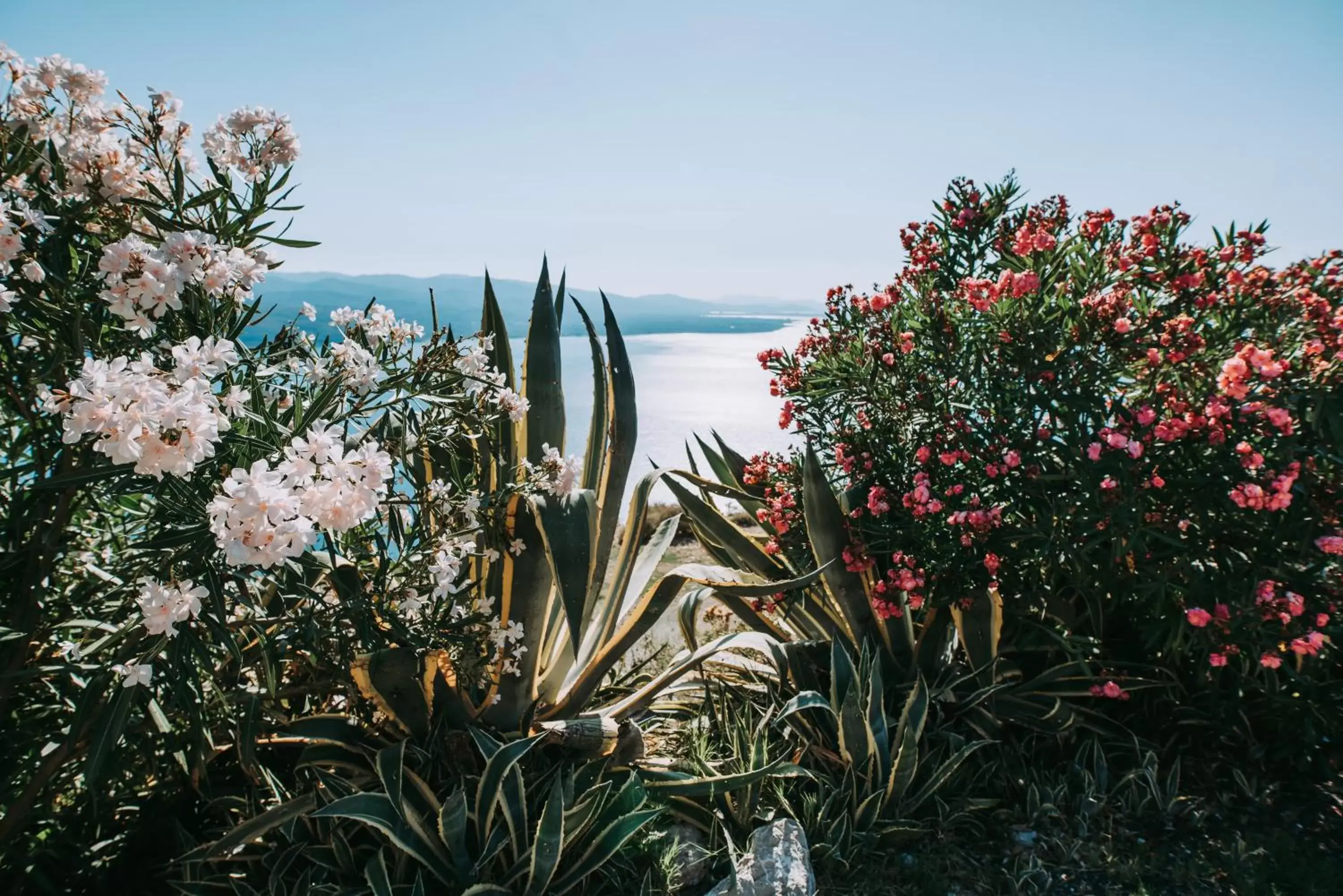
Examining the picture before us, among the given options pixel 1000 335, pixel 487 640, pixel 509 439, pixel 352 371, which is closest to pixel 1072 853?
pixel 1000 335

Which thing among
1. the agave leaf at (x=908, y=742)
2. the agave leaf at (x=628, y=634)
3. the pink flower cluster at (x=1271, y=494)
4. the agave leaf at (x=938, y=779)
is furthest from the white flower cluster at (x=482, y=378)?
the pink flower cluster at (x=1271, y=494)

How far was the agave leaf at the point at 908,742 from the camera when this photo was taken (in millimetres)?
1992

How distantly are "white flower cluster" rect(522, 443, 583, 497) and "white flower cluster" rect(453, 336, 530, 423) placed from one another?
0.10m

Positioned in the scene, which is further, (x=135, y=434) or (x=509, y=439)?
(x=509, y=439)

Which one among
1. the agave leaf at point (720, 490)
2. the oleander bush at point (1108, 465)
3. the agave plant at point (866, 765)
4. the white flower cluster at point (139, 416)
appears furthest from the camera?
the agave leaf at point (720, 490)

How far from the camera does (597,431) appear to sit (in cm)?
231

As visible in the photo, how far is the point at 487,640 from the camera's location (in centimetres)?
176

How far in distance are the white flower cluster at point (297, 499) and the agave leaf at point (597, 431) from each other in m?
1.08

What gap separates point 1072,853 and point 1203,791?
51 cm

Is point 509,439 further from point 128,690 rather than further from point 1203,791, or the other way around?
point 1203,791

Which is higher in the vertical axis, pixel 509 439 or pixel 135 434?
pixel 135 434

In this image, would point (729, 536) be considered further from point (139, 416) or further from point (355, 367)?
point (139, 416)

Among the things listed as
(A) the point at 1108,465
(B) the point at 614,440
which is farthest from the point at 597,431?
(A) the point at 1108,465

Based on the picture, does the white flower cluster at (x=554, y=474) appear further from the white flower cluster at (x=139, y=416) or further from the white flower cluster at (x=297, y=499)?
the white flower cluster at (x=139, y=416)
